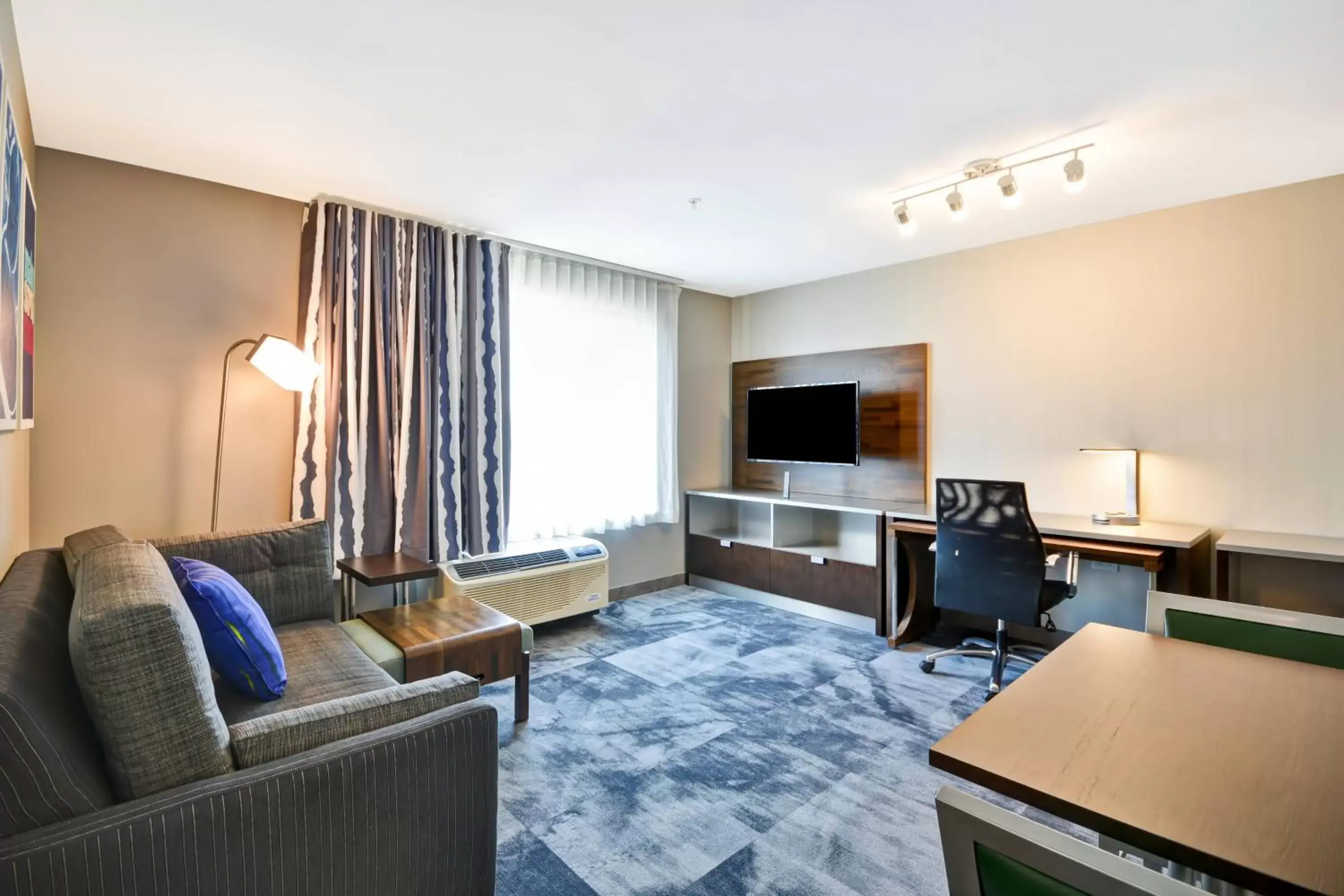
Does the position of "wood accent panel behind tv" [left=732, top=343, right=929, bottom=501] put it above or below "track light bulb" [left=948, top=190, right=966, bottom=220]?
below

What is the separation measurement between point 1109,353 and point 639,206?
270 centimetres

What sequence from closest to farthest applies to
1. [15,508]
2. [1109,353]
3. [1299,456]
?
[15,508], [1299,456], [1109,353]

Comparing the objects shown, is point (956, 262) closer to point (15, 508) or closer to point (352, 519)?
point (352, 519)

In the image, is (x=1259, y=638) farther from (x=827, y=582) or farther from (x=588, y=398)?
(x=588, y=398)

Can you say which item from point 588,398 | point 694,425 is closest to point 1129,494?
point 694,425

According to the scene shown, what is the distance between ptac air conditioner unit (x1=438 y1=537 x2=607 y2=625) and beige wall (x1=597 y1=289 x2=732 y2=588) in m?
0.57

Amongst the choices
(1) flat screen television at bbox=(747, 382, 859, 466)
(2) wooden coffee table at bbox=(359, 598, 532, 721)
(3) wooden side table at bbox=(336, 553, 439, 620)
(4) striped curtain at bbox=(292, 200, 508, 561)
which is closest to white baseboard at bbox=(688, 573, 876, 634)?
(1) flat screen television at bbox=(747, 382, 859, 466)

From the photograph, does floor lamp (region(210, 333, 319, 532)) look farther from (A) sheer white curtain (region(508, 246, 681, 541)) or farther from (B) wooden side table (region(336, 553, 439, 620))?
(A) sheer white curtain (region(508, 246, 681, 541))

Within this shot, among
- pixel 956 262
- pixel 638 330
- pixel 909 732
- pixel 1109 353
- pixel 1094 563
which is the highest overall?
pixel 956 262

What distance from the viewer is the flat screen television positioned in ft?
14.3

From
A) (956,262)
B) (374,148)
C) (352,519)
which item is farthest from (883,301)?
(352,519)

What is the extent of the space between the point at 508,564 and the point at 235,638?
1.88 meters

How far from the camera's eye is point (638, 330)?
4609 millimetres

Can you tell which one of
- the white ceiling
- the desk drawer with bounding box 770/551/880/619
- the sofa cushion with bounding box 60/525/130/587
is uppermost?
the white ceiling
